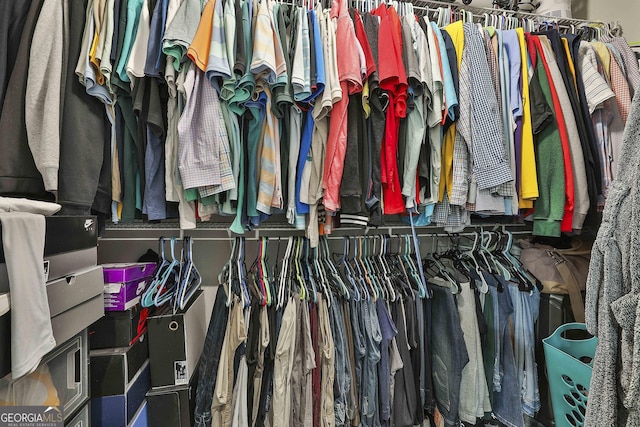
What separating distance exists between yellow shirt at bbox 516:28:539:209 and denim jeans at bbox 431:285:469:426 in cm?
54

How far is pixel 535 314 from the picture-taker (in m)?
1.44

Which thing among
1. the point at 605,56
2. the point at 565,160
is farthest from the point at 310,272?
the point at 605,56

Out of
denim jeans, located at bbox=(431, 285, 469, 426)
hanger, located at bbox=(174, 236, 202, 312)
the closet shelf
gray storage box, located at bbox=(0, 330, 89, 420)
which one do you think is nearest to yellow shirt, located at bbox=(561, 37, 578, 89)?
the closet shelf

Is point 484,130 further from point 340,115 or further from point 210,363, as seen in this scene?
point 210,363

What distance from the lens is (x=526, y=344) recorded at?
55.2 inches

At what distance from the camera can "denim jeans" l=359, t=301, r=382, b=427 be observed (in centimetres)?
127

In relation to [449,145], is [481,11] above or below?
above

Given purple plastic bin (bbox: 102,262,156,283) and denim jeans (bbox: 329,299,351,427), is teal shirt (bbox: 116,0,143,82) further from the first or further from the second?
denim jeans (bbox: 329,299,351,427)

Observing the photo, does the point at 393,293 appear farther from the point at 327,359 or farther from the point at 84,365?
the point at 84,365

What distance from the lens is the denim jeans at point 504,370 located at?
137cm

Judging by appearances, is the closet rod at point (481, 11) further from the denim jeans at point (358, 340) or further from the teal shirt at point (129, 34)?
the denim jeans at point (358, 340)

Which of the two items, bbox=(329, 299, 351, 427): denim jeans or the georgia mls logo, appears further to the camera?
bbox=(329, 299, 351, 427): denim jeans

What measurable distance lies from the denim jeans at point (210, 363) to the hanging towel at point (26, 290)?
62cm

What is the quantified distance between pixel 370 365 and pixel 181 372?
0.75 metres
